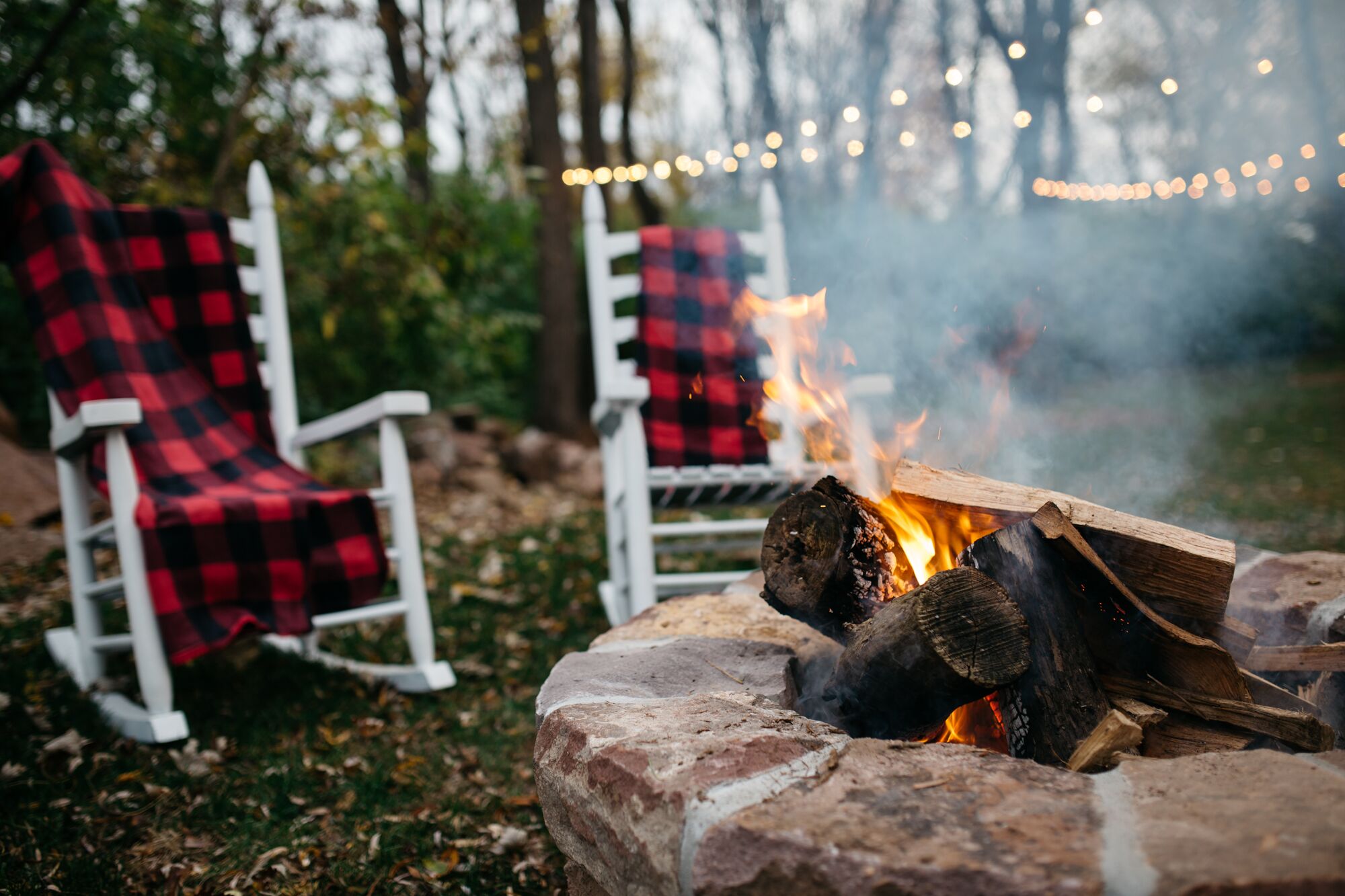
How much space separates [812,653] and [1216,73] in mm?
9678

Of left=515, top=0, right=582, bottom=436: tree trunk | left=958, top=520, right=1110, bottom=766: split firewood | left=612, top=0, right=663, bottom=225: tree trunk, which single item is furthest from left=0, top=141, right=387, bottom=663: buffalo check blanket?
left=612, top=0, right=663, bottom=225: tree trunk

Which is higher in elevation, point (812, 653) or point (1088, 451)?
point (812, 653)

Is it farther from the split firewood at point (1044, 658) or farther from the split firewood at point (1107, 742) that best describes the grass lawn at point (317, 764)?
the split firewood at point (1107, 742)

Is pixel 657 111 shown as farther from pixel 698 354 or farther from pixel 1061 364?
pixel 698 354

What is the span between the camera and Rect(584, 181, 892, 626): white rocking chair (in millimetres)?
1986

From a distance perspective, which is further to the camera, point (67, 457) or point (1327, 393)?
point (1327, 393)

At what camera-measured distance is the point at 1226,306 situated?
9.49 meters

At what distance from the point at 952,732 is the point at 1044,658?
20 centimetres

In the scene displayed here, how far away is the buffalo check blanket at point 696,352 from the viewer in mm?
2432

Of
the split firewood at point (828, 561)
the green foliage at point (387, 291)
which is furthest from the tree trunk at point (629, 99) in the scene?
the split firewood at point (828, 561)

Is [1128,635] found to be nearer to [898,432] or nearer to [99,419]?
[898,432]

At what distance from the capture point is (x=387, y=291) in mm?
4129

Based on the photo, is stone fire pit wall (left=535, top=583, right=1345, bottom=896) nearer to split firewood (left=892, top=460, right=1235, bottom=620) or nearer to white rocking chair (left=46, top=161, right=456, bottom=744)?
split firewood (left=892, top=460, right=1235, bottom=620)

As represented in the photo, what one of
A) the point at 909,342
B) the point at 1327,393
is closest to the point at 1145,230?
the point at 1327,393
